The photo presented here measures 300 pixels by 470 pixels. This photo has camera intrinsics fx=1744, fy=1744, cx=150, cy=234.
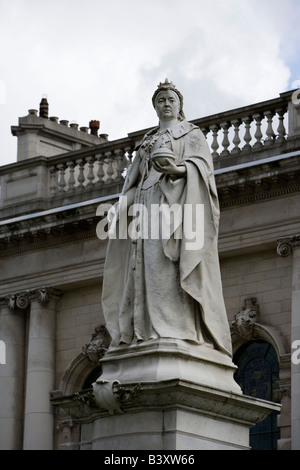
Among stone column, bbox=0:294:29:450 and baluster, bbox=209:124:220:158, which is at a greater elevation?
baluster, bbox=209:124:220:158

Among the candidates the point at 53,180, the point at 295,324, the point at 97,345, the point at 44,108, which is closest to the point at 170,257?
the point at 295,324

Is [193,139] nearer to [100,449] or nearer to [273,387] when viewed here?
[100,449]

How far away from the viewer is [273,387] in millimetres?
29516

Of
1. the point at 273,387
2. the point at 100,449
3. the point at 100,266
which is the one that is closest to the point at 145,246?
the point at 100,449

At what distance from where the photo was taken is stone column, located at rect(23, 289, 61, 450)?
3269 cm

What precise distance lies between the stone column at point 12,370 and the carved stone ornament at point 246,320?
5357mm

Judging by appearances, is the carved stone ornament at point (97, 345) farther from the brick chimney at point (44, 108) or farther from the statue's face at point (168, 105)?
the statue's face at point (168, 105)

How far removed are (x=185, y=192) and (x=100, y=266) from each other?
1789 cm

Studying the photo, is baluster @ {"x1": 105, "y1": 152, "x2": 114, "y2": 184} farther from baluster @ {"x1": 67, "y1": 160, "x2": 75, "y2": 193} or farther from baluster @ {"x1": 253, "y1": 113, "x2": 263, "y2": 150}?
baluster @ {"x1": 253, "y1": 113, "x2": 263, "y2": 150}

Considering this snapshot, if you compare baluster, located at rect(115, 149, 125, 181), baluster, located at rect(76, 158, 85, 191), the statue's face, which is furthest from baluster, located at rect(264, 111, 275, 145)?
the statue's face

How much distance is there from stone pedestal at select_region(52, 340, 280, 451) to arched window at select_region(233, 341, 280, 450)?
48.6 feet

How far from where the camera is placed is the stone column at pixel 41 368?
107 ft

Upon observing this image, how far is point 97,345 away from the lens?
106 feet

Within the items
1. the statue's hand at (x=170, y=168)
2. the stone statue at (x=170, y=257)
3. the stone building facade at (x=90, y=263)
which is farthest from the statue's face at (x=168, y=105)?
the stone building facade at (x=90, y=263)
